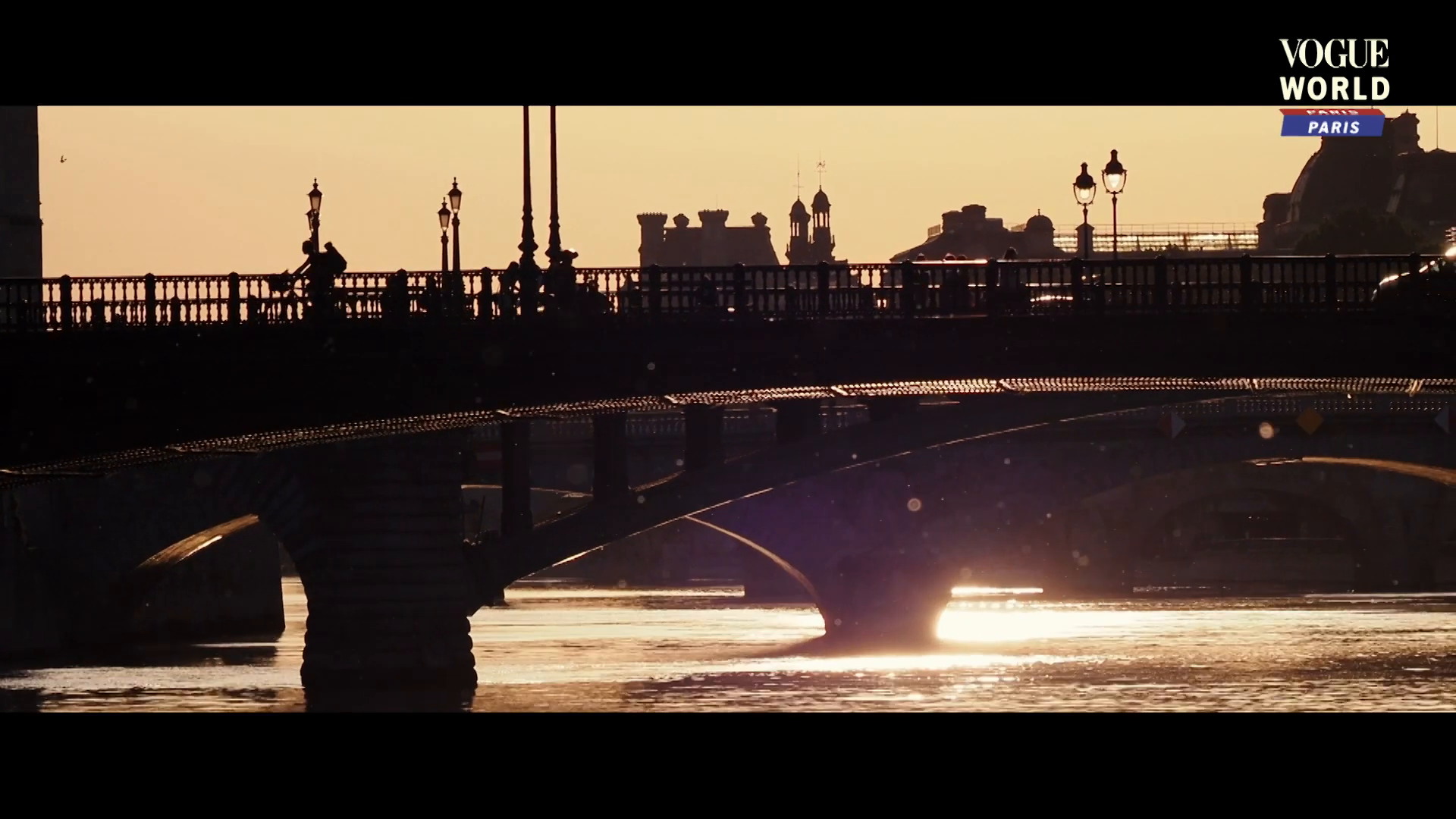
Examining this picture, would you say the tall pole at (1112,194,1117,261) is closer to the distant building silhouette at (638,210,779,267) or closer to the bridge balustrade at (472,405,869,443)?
the bridge balustrade at (472,405,869,443)

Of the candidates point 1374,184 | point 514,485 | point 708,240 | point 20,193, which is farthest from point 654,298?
point 708,240

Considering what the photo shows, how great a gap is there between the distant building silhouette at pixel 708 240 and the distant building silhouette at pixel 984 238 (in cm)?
1608

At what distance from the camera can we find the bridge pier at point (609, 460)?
147ft

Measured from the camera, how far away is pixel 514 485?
4762 centimetres

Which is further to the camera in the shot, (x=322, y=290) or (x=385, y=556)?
(x=385, y=556)

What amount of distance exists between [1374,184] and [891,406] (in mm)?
66754

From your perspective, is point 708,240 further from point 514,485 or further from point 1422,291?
point 1422,291

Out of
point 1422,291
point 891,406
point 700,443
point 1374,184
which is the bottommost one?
point 700,443

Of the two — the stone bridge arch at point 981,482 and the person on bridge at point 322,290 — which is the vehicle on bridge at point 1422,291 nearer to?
the person on bridge at point 322,290
